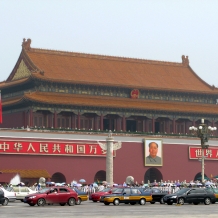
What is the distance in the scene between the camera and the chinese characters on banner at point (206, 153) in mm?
71938

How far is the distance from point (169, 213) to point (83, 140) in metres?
31.7

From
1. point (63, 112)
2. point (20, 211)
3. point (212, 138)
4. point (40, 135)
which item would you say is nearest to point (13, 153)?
point (40, 135)

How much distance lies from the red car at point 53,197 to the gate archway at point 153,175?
27.6 metres

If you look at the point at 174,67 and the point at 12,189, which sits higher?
the point at 174,67

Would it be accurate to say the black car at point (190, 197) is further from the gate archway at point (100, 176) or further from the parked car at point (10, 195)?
the gate archway at point (100, 176)

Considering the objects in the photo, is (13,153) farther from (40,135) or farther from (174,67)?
(174,67)

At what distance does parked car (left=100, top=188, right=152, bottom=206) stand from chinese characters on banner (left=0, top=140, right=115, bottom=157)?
19.6m

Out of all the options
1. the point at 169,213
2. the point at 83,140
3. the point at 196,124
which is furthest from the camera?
the point at 196,124

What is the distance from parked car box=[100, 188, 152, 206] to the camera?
142ft

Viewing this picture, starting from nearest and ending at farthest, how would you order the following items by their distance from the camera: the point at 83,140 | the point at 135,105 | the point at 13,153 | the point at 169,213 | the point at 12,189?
the point at 169,213 → the point at 12,189 → the point at 13,153 → the point at 83,140 → the point at 135,105

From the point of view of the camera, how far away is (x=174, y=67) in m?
81.6

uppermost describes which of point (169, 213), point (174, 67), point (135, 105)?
point (174, 67)

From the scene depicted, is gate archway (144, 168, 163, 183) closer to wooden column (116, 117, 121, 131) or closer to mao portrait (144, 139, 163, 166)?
mao portrait (144, 139, 163, 166)

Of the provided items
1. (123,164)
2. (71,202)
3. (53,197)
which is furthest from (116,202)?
(123,164)
